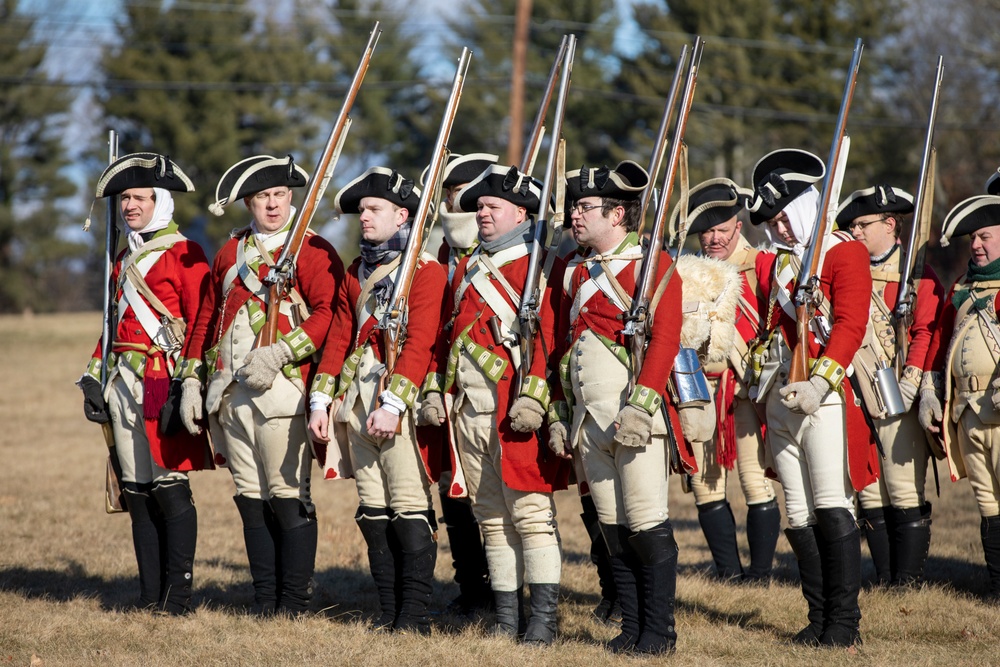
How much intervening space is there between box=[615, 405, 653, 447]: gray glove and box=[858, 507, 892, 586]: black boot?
8.02ft

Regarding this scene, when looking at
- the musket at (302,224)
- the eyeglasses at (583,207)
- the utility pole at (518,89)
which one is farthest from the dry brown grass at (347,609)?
the utility pole at (518,89)

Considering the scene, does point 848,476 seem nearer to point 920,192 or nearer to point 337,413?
point 920,192

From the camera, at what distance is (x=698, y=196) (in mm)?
7383

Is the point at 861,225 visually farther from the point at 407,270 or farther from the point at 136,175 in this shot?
the point at 136,175

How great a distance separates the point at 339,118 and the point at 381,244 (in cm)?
88

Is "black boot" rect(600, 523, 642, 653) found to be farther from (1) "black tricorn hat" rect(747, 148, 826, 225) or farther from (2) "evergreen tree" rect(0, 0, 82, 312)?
(2) "evergreen tree" rect(0, 0, 82, 312)

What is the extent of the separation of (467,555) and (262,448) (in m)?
1.38

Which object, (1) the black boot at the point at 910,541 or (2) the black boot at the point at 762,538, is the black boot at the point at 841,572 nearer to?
(1) the black boot at the point at 910,541

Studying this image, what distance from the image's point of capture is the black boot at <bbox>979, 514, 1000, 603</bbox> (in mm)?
6582

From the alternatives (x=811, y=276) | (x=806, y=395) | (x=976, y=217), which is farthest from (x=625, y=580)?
(x=976, y=217)

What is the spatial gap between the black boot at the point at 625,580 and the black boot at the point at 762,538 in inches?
73.2

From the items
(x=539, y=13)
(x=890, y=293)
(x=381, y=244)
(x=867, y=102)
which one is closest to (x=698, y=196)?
(x=890, y=293)

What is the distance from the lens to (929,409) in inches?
258

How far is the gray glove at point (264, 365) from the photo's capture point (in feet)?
19.6
